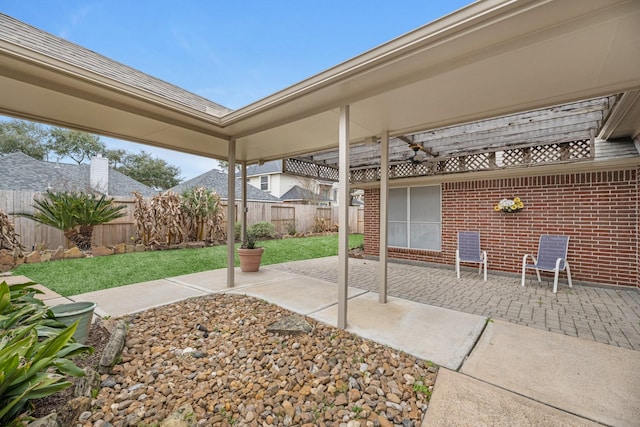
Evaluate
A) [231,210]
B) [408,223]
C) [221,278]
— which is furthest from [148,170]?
[408,223]

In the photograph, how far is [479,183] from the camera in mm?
6660

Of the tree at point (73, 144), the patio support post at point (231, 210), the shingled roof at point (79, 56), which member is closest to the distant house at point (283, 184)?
the tree at point (73, 144)

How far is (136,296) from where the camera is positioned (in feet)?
13.6

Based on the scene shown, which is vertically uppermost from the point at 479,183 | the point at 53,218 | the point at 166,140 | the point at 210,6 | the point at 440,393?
the point at 210,6

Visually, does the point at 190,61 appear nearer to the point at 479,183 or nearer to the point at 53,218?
the point at 53,218

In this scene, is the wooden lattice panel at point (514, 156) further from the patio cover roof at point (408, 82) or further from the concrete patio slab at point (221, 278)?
the concrete patio slab at point (221, 278)

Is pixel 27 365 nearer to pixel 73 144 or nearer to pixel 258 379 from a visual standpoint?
pixel 258 379

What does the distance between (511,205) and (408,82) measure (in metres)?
4.90

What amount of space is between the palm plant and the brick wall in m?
9.07

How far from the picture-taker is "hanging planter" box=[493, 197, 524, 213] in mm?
6031

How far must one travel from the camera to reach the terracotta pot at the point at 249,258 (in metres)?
5.85

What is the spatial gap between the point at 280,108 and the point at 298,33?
7.76 metres

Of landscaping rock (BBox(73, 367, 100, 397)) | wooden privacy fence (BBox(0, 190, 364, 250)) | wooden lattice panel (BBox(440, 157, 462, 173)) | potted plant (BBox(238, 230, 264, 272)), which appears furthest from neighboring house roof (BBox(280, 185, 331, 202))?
landscaping rock (BBox(73, 367, 100, 397))

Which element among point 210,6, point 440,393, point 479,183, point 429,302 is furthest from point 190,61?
point 440,393
